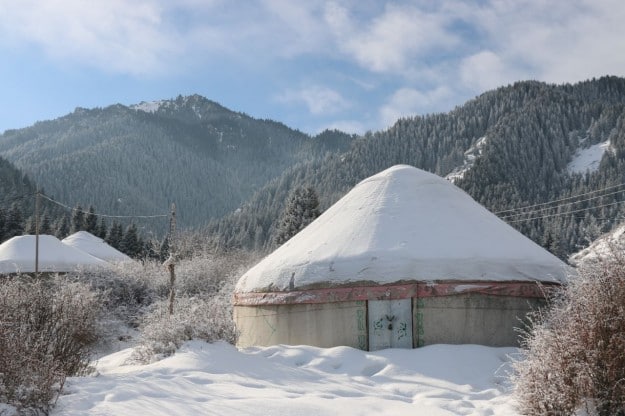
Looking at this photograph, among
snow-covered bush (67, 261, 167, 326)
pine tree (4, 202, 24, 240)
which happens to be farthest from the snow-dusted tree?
pine tree (4, 202, 24, 240)

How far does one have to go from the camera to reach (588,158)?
12112 centimetres

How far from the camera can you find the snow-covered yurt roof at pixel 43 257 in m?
27.4

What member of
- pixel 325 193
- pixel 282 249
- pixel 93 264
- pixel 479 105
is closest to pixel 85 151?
pixel 325 193

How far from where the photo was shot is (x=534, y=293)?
987cm

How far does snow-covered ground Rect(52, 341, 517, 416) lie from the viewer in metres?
6.23

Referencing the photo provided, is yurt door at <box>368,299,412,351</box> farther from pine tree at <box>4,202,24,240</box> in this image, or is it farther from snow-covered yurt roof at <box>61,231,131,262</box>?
pine tree at <box>4,202,24,240</box>

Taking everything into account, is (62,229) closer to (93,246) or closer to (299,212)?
(93,246)

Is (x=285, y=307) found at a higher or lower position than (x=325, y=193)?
lower

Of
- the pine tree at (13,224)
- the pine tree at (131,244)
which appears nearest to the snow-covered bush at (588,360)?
the pine tree at (13,224)

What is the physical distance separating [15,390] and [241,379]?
2.71 metres

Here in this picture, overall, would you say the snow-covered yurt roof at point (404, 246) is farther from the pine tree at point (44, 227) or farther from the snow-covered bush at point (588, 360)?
the pine tree at point (44, 227)

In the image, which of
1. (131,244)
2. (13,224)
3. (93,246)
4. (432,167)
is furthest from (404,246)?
(432,167)

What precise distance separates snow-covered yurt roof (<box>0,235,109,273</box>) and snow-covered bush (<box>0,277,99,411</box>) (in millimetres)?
17451

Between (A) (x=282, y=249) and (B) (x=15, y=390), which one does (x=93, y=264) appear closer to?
(A) (x=282, y=249)
